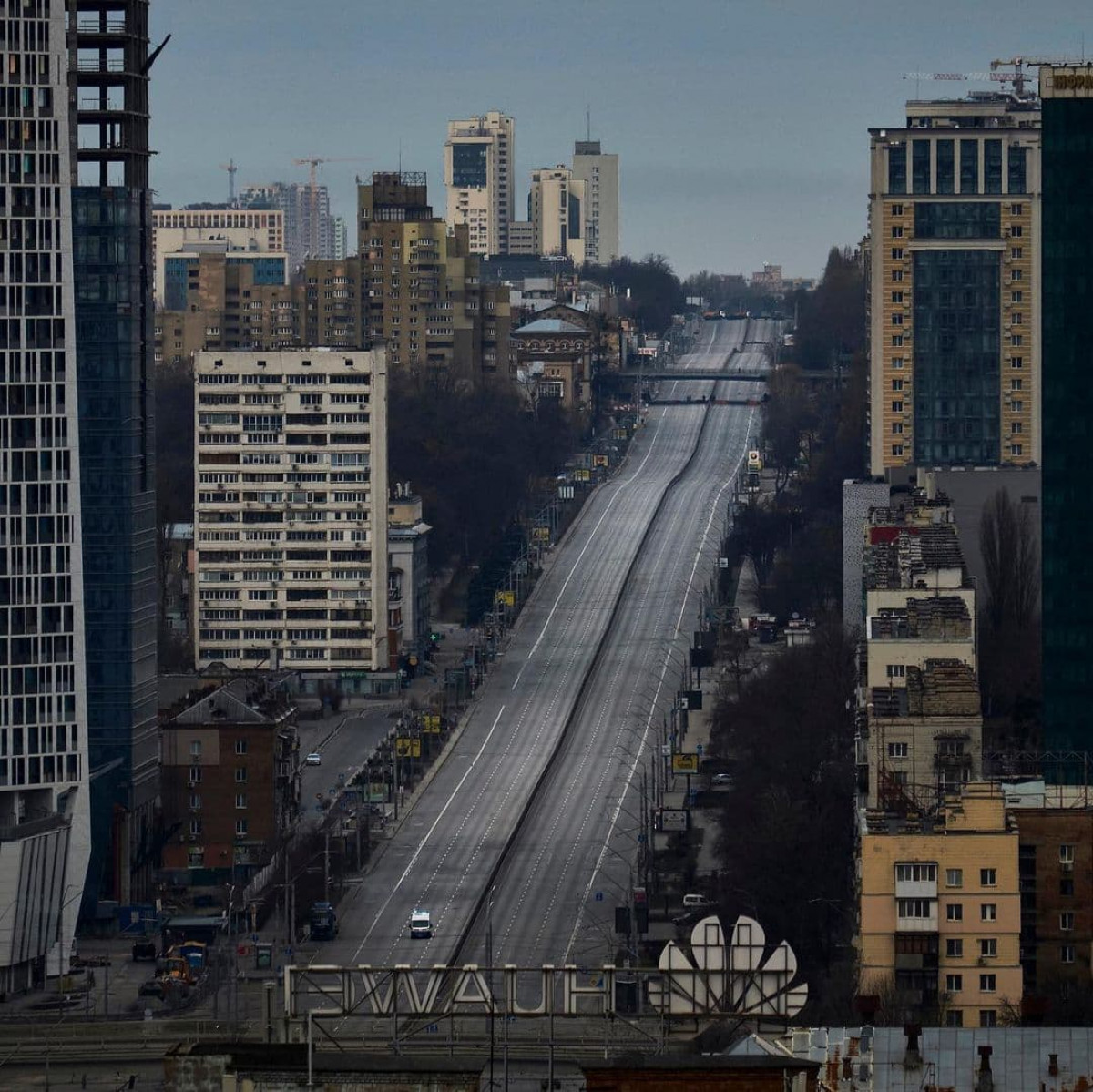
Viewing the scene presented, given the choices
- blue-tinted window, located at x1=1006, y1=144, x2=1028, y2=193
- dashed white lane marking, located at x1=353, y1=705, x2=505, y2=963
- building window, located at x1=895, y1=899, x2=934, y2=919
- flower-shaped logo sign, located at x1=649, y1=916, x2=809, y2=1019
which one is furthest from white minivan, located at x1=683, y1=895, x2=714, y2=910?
blue-tinted window, located at x1=1006, y1=144, x2=1028, y2=193

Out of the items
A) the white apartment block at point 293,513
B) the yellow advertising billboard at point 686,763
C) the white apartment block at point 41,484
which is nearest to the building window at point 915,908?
the white apartment block at point 41,484

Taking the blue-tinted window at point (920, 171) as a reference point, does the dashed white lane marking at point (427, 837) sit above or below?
below

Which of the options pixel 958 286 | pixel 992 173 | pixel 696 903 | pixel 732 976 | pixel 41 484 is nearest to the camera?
pixel 732 976

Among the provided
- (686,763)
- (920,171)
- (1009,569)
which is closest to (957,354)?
(920,171)

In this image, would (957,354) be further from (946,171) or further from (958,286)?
(946,171)

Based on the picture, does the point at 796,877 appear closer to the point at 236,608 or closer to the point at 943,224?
the point at 236,608

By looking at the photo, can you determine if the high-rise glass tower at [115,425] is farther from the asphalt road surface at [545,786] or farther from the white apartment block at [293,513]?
the white apartment block at [293,513]
